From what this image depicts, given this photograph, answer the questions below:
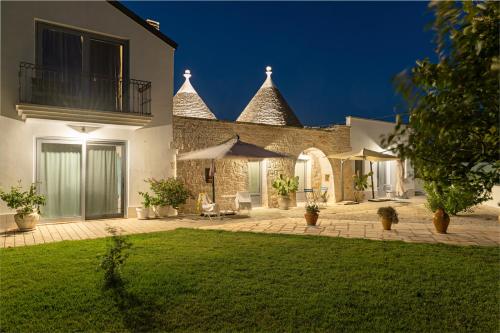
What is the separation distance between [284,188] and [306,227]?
4.95 m

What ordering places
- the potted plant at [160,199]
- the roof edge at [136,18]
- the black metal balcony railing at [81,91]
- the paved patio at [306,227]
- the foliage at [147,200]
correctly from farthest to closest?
the potted plant at [160,199] < the foliage at [147,200] < the roof edge at [136,18] < the black metal balcony railing at [81,91] < the paved patio at [306,227]

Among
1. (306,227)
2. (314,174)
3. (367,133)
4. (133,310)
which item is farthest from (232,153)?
(367,133)

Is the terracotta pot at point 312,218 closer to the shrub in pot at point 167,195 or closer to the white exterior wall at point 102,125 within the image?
the shrub in pot at point 167,195

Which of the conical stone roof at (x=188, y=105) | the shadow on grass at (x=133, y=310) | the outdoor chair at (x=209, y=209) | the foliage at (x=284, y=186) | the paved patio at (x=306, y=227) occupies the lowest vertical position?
the shadow on grass at (x=133, y=310)

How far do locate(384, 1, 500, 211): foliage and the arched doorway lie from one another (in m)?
14.4

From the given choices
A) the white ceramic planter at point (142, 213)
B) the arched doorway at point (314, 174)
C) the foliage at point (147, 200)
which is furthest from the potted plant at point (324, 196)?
the white ceramic planter at point (142, 213)

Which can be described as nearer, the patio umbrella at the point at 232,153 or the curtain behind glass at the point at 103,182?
the patio umbrella at the point at 232,153

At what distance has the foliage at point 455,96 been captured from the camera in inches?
69.0

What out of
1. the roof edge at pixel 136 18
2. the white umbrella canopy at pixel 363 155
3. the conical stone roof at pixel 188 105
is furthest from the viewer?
the white umbrella canopy at pixel 363 155

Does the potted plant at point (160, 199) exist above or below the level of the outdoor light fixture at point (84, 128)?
below

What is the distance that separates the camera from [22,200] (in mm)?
8938

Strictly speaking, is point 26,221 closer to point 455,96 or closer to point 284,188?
point 284,188

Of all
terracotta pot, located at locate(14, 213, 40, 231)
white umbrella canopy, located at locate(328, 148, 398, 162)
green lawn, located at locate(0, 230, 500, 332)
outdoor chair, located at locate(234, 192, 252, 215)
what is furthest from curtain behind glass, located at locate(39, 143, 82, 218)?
white umbrella canopy, located at locate(328, 148, 398, 162)

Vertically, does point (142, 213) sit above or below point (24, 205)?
below
